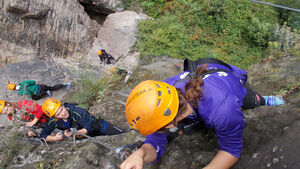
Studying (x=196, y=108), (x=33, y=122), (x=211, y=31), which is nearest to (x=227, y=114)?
(x=196, y=108)

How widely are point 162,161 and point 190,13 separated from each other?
9442mm

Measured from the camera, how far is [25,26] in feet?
25.4

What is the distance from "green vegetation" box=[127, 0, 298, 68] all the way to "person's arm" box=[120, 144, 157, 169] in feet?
22.7

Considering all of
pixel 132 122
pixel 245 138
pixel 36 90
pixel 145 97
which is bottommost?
pixel 36 90

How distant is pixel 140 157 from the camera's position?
5.67 feet

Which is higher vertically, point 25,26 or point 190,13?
point 190,13

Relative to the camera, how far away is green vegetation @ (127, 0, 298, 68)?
8.50m

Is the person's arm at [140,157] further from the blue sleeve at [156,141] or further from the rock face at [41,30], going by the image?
the rock face at [41,30]

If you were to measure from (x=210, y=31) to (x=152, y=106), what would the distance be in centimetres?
926

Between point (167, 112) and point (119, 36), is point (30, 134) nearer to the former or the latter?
point (167, 112)

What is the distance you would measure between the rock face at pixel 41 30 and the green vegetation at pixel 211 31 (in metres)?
3.43

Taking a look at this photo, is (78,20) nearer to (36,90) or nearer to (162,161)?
(36,90)

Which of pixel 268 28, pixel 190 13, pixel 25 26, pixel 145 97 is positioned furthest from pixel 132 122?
pixel 190 13

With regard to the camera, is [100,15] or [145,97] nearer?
[145,97]
